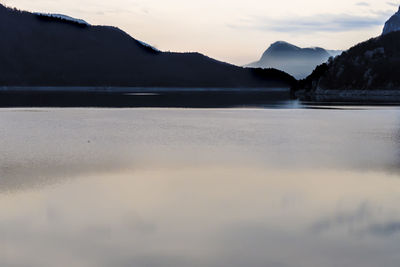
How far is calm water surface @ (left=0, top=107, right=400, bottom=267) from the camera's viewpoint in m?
12.6

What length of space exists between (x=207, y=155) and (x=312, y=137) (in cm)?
1342

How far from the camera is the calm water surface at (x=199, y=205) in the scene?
12570 mm

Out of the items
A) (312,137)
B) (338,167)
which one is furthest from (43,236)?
(312,137)

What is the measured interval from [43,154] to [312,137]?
19558 mm

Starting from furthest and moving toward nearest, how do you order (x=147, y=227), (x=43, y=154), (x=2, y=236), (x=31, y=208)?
(x=43, y=154), (x=31, y=208), (x=147, y=227), (x=2, y=236)

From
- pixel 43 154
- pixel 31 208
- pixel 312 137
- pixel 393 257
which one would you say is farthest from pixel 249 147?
pixel 393 257

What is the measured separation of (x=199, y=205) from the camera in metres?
17.3

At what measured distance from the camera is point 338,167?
25.0 meters

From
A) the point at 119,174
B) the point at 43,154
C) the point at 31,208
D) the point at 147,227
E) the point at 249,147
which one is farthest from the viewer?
the point at 249,147

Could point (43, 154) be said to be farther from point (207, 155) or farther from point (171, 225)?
point (171, 225)

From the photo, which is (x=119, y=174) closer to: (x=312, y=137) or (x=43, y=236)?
(x=43, y=236)

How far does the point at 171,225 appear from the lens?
587 inches

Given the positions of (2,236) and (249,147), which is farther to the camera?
(249,147)

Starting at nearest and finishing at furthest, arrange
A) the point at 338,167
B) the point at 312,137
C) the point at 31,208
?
the point at 31,208, the point at 338,167, the point at 312,137
